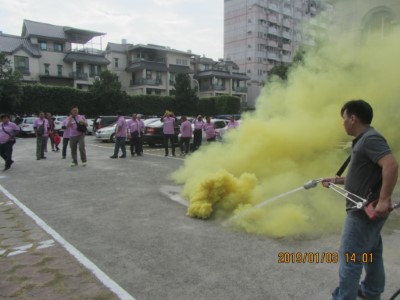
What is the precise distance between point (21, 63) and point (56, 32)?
8.18 metres

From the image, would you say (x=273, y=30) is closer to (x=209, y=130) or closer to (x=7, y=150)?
(x=209, y=130)

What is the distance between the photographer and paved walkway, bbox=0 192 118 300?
11.1ft

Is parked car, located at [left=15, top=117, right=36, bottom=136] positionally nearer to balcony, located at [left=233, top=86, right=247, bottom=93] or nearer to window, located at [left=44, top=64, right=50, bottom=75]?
window, located at [left=44, top=64, right=50, bottom=75]

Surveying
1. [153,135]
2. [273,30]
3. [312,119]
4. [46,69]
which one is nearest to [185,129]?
[153,135]

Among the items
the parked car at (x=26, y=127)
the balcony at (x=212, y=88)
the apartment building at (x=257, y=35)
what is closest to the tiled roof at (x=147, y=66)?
the balcony at (x=212, y=88)

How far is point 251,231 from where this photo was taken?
196 inches

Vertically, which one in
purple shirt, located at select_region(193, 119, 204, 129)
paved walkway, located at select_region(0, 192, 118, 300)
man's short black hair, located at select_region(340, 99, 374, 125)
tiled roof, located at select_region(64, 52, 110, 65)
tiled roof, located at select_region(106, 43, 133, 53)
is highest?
tiled roof, located at select_region(106, 43, 133, 53)

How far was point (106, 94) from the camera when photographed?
122 ft

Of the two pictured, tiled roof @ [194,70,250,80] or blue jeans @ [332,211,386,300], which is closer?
blue jeans @ [332,211,386,300]

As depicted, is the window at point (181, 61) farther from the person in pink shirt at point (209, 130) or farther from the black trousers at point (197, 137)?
the black trousers at point (197, 137)

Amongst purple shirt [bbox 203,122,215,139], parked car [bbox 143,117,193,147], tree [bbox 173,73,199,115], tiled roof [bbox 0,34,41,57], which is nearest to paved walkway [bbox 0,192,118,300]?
purple shirt [bbox 203,122,215,139]

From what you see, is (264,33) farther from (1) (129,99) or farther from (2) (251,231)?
(2) (251,231)

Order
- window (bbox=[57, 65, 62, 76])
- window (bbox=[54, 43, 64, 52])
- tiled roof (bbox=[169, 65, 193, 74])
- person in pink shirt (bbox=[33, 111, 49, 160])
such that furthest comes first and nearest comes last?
tiled roof (bbox=[169, 65, 193, 74])
window (bbox=[54, 43, 64, 52])
window (bbox=[57, 65, 62, 76])
person in pink shirt (bbox=[33, 111, 49, 160])
